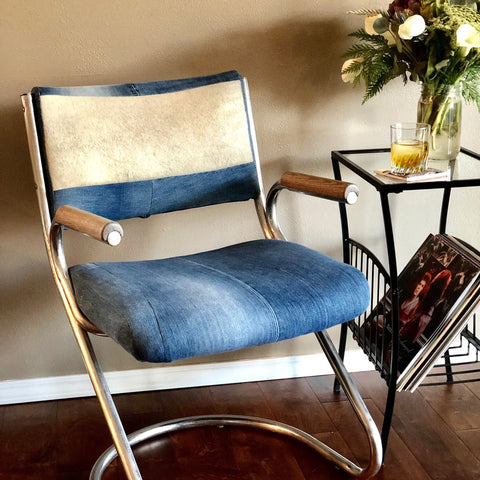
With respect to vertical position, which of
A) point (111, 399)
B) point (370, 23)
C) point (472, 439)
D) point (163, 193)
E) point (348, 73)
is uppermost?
point (370, 23)

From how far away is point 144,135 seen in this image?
1628 millimetres

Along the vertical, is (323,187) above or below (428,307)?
above

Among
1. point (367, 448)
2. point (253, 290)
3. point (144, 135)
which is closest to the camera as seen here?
point (253, 290)

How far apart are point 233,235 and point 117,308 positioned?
70cm

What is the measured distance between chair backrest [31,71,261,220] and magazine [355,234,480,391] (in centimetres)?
42

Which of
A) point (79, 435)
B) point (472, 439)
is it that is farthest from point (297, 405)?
point (79, 435)

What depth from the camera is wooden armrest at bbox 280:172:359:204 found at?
1.48 metres

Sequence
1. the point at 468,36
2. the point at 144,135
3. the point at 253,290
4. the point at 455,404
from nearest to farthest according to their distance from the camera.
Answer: the point at 253,290
the point at 468,36
the point at 144,135
the point at 455,404

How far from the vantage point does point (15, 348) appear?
1923 millimetres

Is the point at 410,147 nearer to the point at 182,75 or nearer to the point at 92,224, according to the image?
the point at 182,75

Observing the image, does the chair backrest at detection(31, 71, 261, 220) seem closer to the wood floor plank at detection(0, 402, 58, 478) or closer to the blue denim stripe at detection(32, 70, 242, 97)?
the blue denim stripe at detection(32, 70, 242, 97)

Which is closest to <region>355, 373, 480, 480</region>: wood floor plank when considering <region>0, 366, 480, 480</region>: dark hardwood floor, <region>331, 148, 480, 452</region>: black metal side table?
<region>0, 366, 480, 480</region>: dark hardwood floor

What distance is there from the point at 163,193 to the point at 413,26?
62cm

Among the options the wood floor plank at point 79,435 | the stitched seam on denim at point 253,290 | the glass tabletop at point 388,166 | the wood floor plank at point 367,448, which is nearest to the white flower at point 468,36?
the glass tabletop at point 388,166
